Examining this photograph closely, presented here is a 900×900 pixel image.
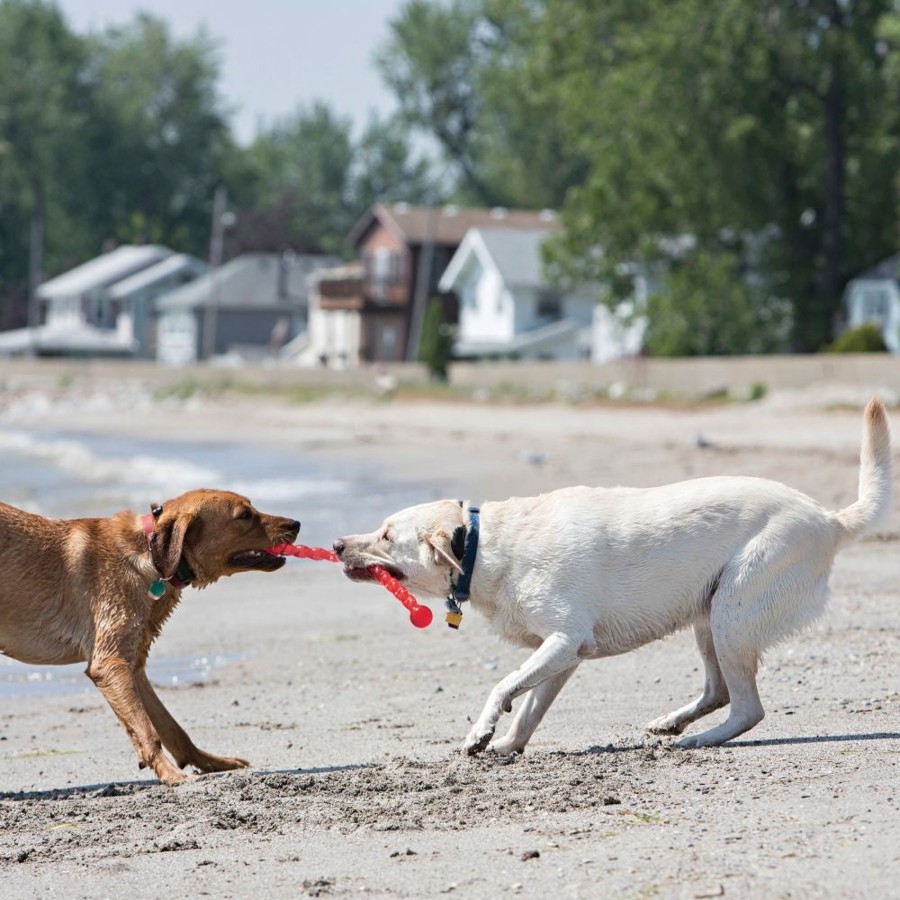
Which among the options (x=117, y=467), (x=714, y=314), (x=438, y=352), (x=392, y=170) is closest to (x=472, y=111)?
(x=392, y=170)

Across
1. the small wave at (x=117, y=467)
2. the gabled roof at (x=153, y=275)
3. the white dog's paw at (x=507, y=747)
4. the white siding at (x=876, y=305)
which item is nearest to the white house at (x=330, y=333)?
the gabled roof at (x=153, y=275)

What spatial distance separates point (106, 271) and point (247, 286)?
590 inches

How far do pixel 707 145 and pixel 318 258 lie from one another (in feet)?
216

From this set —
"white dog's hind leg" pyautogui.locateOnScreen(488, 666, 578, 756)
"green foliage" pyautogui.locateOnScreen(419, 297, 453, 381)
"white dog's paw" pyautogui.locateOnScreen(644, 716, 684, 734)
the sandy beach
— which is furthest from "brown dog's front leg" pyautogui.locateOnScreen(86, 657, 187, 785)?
"green foliage" pyautogui.locateOnScreen(419, 297, 453, 381)

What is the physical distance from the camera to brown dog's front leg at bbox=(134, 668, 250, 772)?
681 centimetres

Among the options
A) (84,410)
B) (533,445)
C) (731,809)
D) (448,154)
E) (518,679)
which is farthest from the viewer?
(448,154)

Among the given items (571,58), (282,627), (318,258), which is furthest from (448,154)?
(282,627)

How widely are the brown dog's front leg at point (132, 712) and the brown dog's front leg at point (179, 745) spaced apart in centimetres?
8

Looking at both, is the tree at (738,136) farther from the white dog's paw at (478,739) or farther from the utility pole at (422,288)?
the white dog's paw at (478,739)

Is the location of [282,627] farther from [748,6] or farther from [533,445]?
[748,6]

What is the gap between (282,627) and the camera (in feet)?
36.6

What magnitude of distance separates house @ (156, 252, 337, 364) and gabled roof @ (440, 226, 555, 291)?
22311mm

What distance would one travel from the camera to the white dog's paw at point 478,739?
6578mm

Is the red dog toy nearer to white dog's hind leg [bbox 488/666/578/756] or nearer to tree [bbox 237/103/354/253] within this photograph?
white dog's hind leg [bbox 488/666/578/756]
